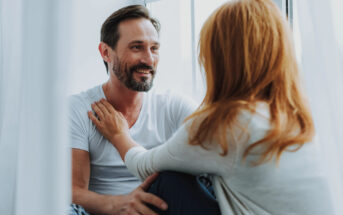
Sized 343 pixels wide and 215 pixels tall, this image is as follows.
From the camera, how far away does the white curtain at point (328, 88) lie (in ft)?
2.29

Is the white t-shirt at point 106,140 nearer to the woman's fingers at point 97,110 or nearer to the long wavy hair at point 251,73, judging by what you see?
the woman's fingers at point 97,110

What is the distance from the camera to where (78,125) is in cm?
127

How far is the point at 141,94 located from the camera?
145 centimetres

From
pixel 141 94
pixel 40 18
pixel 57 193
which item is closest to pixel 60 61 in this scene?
pixel 40 18

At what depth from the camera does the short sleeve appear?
1.25 m

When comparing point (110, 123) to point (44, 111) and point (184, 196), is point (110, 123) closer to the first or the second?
point (184, 196)

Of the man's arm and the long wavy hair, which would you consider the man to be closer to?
the man's arm

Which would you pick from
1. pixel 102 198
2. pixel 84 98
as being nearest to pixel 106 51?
pixel 84 98

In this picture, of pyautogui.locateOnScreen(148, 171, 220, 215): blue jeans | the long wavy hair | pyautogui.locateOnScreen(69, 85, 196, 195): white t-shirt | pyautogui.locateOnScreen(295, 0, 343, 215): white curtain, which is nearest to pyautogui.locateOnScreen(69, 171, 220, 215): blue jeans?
pyautogui.locateOnScreen(148, 171, 220, 215): blue jeans

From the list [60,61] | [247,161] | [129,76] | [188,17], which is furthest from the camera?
[188,17]

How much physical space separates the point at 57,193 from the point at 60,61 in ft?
0.76

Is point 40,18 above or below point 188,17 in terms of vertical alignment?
below

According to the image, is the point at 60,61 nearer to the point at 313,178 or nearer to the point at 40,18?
the point at 40,18

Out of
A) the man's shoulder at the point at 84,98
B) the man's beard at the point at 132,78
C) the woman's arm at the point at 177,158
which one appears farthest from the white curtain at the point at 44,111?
the man's beard at the point at 132,78
